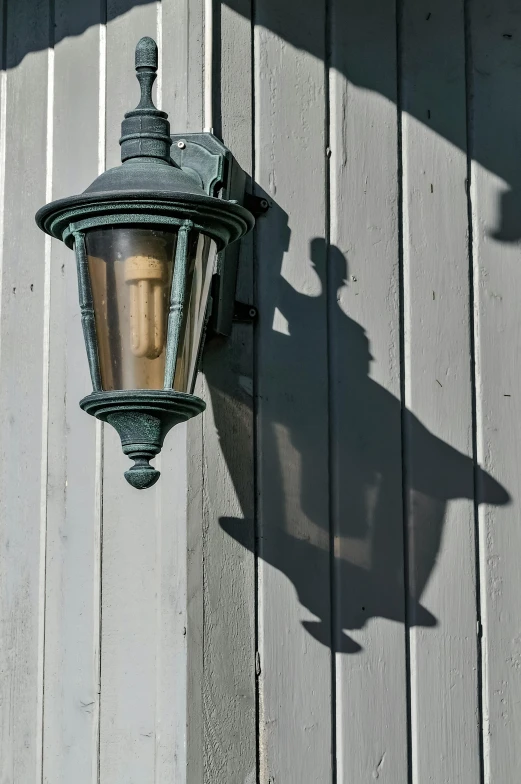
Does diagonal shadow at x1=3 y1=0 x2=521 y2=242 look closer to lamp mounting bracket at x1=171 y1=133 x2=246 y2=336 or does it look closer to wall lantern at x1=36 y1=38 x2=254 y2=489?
lamp mounting bracket at x1=171 y1=133 x2=246 y2=336

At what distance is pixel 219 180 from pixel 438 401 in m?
0.68

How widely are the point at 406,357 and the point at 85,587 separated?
2.56 ft

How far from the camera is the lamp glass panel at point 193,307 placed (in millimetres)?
2195

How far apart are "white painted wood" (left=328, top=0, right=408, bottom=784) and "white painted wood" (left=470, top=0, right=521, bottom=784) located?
20 centimetres

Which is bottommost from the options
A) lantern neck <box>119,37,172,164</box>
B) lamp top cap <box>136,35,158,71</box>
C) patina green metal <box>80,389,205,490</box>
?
patina green metal <box>80,389,205,490</box>

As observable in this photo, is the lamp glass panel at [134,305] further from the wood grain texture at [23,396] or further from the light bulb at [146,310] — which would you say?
the wood grain texture at [23,396]

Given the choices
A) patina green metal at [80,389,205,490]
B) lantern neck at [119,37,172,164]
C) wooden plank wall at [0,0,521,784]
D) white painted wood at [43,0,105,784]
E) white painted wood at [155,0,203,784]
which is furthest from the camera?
white painted wood at [43,0,105,784]

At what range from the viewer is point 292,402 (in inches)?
105

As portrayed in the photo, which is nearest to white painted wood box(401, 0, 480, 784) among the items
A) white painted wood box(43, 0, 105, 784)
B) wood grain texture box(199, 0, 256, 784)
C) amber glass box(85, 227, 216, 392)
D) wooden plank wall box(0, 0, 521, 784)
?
wooden plank wall box(0, 0, 521, 784)

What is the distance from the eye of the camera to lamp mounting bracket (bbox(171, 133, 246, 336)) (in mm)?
2479

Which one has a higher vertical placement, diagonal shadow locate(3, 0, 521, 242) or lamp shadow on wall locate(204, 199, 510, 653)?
diagonal shadow locate(3, 0, 521, 242)

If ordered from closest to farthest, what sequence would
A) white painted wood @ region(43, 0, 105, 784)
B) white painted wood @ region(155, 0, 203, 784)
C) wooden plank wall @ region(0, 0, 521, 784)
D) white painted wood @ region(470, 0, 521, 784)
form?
white painted wood @ region(155, 0, 203, 784) → wooden plank wall @ region(0, 0, 521, 784) → white painted wood @ region(43, 0, 105, 784) → white painted wood @ region(470, 0, 521, 784)

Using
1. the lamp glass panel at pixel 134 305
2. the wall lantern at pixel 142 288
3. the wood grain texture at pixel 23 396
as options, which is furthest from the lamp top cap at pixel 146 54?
the wood grain texture at pixel 23 396

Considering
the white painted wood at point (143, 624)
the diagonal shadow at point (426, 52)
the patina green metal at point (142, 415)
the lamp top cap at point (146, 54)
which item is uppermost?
the diagonal shadow at point (426, 52)
